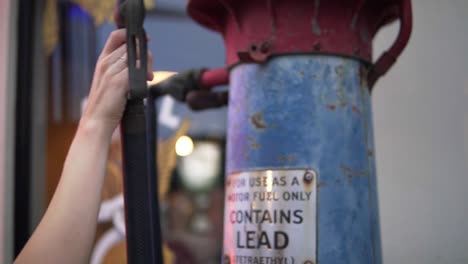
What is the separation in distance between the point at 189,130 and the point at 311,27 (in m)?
1.55

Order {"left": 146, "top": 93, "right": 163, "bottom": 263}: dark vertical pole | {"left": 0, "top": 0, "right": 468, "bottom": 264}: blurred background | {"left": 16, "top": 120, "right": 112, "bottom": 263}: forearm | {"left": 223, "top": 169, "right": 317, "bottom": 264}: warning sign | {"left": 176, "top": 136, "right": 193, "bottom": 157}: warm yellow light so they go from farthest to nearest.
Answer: {"left": 176, "top": 136, "right": 193, "bottom": 157}: warm yellow light, {"left": 0, "top": 0, "right": 468, "bottom": 264}: blurred background, {"left": 146, "top": 93, "right": 163, "bottom": 263}: dark vertical pole, {"left": 223, "top": 169, "right": 317, "bottom": 264}: warning sign, {"left": 16, "top": 120, "right": 112, "bottom": 263}: forearm

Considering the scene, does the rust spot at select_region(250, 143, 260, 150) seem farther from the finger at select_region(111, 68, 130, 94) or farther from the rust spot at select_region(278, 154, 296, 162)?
the finger at select_region(111, 68, 130, 94)

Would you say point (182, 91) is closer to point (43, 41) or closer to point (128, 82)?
point (128, 82)

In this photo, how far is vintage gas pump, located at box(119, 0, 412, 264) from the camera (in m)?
1.76

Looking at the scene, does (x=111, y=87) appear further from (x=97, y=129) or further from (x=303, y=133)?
(x=303, y=133)

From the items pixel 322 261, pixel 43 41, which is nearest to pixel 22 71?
pixel 43 41

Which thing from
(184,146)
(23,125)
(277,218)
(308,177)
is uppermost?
(23,125)

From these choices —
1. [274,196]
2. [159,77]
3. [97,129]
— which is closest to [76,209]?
[97,129]

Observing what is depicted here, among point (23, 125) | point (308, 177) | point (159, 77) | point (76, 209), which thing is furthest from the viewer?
point (23, 125)

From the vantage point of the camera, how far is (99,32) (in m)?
3.54

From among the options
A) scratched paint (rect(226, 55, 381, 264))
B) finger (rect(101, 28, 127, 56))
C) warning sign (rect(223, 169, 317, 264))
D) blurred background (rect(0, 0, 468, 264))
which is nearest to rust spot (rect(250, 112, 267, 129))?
scratched paint (rect(226, 55, 381, 264))

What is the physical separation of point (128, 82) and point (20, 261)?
1.25 feet

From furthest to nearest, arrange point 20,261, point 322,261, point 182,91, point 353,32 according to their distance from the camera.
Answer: point 182,91 < point 353,32 < point 322,261 < point 20,261

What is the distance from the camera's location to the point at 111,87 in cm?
129
